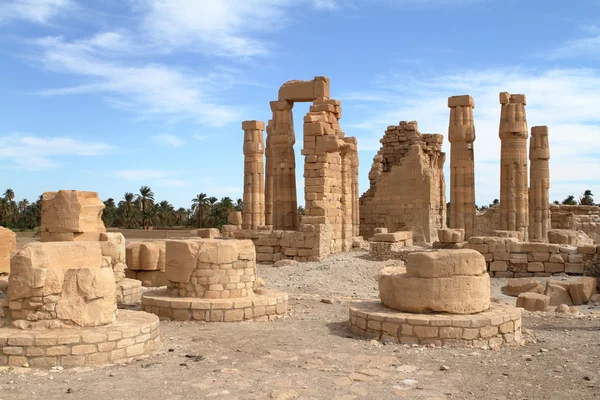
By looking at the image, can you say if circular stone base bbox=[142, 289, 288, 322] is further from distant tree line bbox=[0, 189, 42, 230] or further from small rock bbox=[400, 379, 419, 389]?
distant tree line bbox=[0, 189, 42, 230]

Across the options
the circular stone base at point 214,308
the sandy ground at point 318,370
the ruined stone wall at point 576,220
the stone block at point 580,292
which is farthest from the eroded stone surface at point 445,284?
the ruined stone wall at point 576,220

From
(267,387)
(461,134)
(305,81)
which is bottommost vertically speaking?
(267,387)

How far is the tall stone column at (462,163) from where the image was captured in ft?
66.0

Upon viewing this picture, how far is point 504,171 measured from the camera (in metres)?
21.1

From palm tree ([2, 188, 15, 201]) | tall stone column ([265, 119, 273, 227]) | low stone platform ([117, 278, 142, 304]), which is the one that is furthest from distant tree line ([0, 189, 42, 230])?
low stone platform ([117, 278, 142, 304])

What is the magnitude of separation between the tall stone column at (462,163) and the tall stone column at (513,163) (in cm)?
126

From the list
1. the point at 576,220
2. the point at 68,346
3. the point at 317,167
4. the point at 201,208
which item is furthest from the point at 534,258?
the point at 201,208

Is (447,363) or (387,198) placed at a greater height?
(387,198)

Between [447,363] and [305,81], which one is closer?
[447,363]

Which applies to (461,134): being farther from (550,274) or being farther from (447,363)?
(447,363)

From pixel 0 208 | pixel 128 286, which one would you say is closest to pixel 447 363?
pixel 128 286

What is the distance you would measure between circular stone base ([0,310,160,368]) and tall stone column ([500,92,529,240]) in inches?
654

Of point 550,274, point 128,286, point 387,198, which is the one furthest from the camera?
point 387,198

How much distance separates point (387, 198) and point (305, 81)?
8392mm
